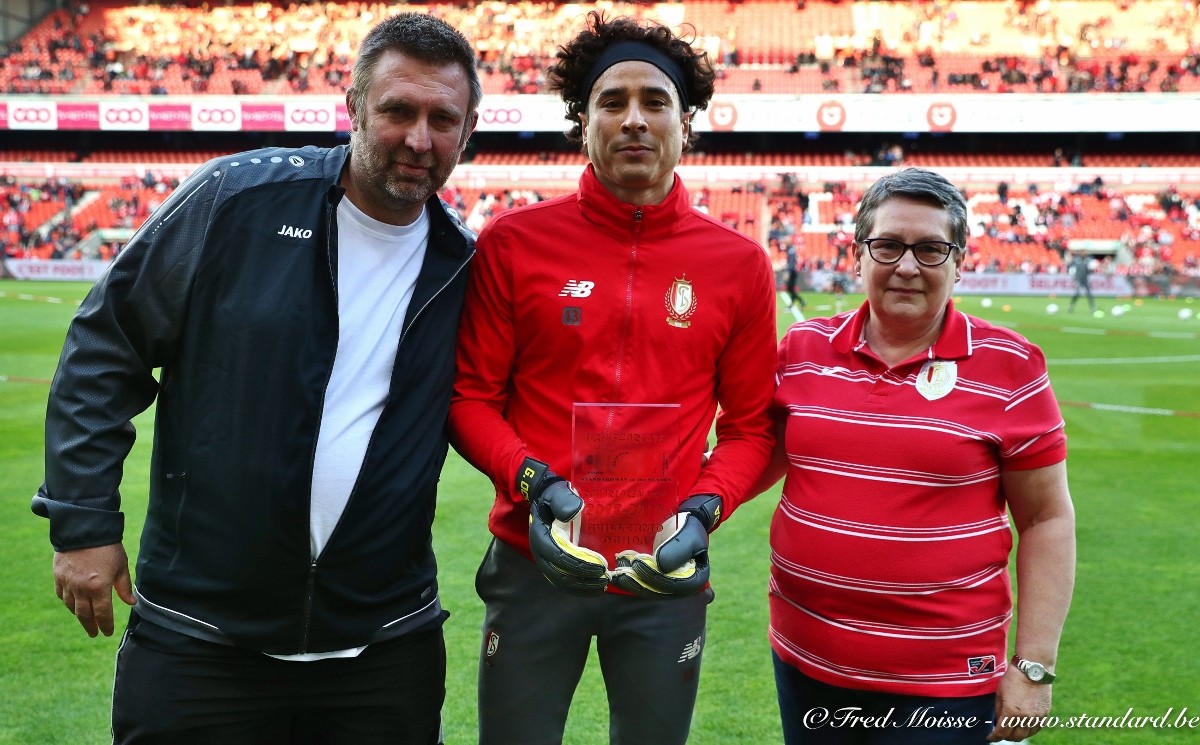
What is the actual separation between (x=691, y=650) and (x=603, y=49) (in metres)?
1.74

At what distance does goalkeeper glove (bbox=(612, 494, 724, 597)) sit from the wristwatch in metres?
0.88

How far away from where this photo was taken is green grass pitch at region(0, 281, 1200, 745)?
4.25 m

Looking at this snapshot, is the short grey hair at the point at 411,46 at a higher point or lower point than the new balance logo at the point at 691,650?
higher

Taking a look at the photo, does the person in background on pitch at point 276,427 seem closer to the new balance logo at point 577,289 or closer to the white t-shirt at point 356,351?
the white t-shirt at point 356,351

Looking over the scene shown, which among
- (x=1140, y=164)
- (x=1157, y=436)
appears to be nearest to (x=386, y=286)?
(x=1157, y=436)

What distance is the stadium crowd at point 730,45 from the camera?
44.0 m

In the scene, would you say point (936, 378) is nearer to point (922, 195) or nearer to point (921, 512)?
point (921, 512)

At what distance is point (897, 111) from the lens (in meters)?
41.5

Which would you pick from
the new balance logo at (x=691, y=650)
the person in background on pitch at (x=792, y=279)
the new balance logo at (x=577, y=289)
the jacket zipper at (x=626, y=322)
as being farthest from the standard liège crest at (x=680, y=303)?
the person in background on pitch at (x=792, y=279)

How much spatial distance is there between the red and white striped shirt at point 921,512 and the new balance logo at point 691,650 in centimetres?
29

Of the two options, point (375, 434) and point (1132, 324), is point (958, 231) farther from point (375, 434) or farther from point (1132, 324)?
point (1132, 324)

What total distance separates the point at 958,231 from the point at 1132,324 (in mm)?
22035

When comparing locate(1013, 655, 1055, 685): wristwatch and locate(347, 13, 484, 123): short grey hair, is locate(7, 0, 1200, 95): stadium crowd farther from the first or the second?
locate(1013, 655, 1055, 685): wristwatch

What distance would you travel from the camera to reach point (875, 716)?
264 centimetres
